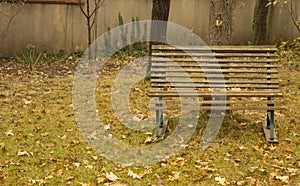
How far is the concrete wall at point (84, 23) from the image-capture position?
490 inches

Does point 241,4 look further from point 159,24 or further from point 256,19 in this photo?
point 159,24

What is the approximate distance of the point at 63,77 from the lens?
10367mm

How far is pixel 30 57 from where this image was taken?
11.5m

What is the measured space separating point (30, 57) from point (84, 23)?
182 centimetres

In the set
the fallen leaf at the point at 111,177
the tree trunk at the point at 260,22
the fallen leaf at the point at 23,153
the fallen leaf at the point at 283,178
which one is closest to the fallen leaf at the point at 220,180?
the fallen leaf at the point at 283,178

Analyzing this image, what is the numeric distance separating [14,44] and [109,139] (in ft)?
22.6

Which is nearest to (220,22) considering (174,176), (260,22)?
(174,176)

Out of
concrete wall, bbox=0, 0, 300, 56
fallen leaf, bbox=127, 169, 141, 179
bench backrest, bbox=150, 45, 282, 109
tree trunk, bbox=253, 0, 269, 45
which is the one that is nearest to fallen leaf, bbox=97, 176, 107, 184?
fallen leaf, bbox=127, 169, 141, 179

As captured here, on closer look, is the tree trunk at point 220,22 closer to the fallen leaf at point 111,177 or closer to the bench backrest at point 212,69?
the bench backrest at point 212,69

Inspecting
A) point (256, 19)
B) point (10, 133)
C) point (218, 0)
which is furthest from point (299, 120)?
point (256, 19)

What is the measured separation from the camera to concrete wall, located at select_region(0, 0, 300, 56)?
12.5m

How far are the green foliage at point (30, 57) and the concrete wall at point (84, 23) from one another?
0.49 ft

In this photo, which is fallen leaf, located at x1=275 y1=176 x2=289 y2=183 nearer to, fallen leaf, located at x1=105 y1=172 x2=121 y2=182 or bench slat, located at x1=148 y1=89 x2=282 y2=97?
bench slat, located at x1=148 y1=89 x2=282 y2=97

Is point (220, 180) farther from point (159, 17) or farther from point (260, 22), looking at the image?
point (260, 22)
